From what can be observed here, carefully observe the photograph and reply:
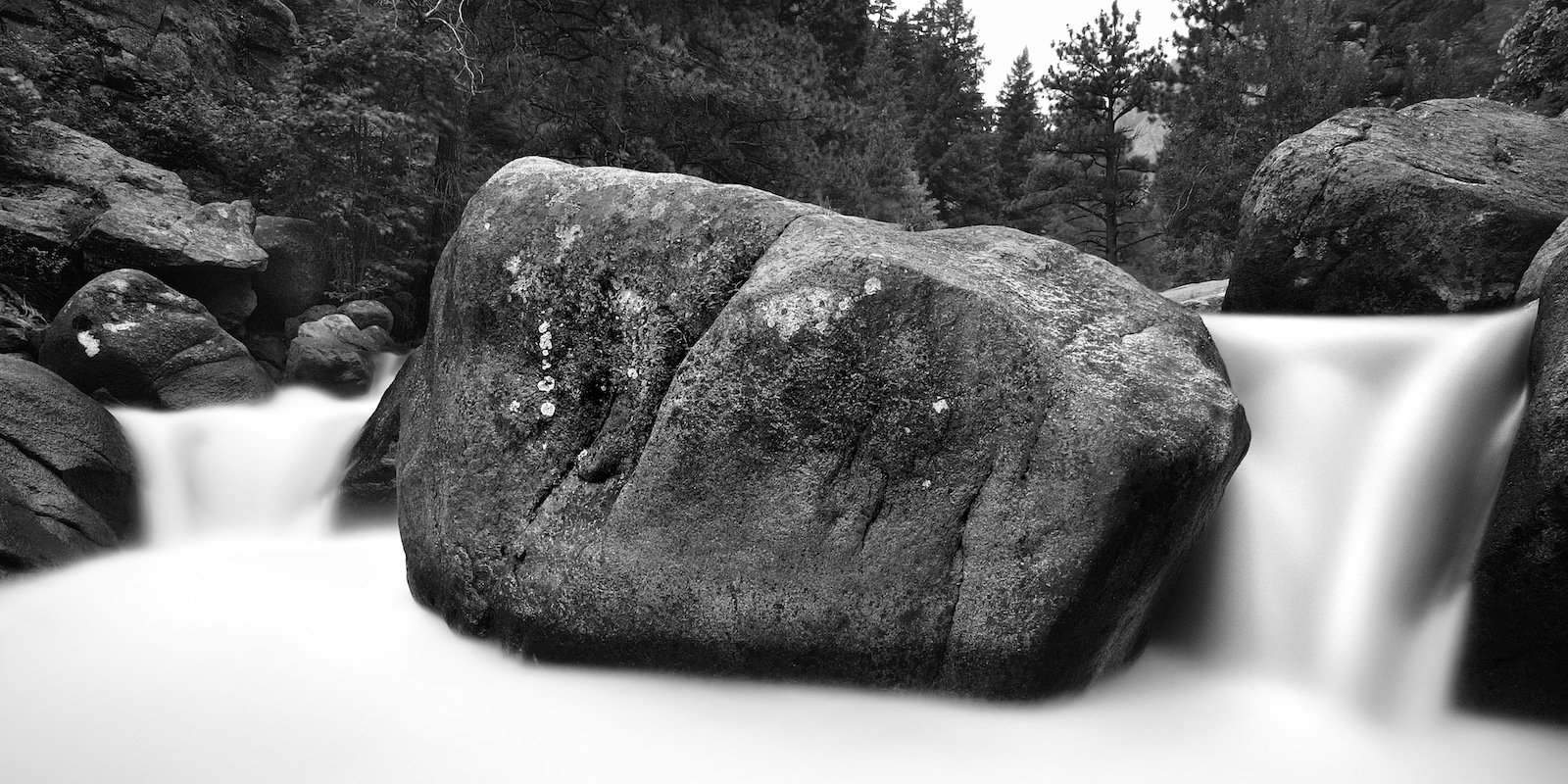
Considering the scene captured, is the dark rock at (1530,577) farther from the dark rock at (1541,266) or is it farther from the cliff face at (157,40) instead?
the cliff face at (157,40)

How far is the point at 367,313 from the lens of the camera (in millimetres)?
12312

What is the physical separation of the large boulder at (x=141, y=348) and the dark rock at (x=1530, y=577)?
9.82 m

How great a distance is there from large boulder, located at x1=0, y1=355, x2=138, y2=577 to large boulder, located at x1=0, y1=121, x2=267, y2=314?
14.0 ft

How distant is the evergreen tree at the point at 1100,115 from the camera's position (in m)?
23.6

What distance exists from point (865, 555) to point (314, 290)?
11.3 metres

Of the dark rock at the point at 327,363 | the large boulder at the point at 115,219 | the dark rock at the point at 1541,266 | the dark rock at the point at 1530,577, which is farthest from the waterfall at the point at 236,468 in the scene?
the dark rock at the point at 1541,266

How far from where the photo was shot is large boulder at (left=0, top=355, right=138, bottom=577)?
5320 mm

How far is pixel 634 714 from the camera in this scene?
3.58 metres

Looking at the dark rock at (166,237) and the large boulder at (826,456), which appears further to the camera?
the dark rock at (166,237)

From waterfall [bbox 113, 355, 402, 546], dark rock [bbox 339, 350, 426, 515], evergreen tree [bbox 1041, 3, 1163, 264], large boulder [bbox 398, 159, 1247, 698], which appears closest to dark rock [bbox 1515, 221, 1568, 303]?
large boulder [bbox 398, 159, 1247, 698]

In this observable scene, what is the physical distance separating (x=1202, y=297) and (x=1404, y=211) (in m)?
3.42

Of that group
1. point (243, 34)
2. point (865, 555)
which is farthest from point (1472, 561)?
point (243, 34)

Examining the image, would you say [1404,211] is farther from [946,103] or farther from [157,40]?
[946,103]

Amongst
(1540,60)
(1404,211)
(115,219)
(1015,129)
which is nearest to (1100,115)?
(1015,129)
